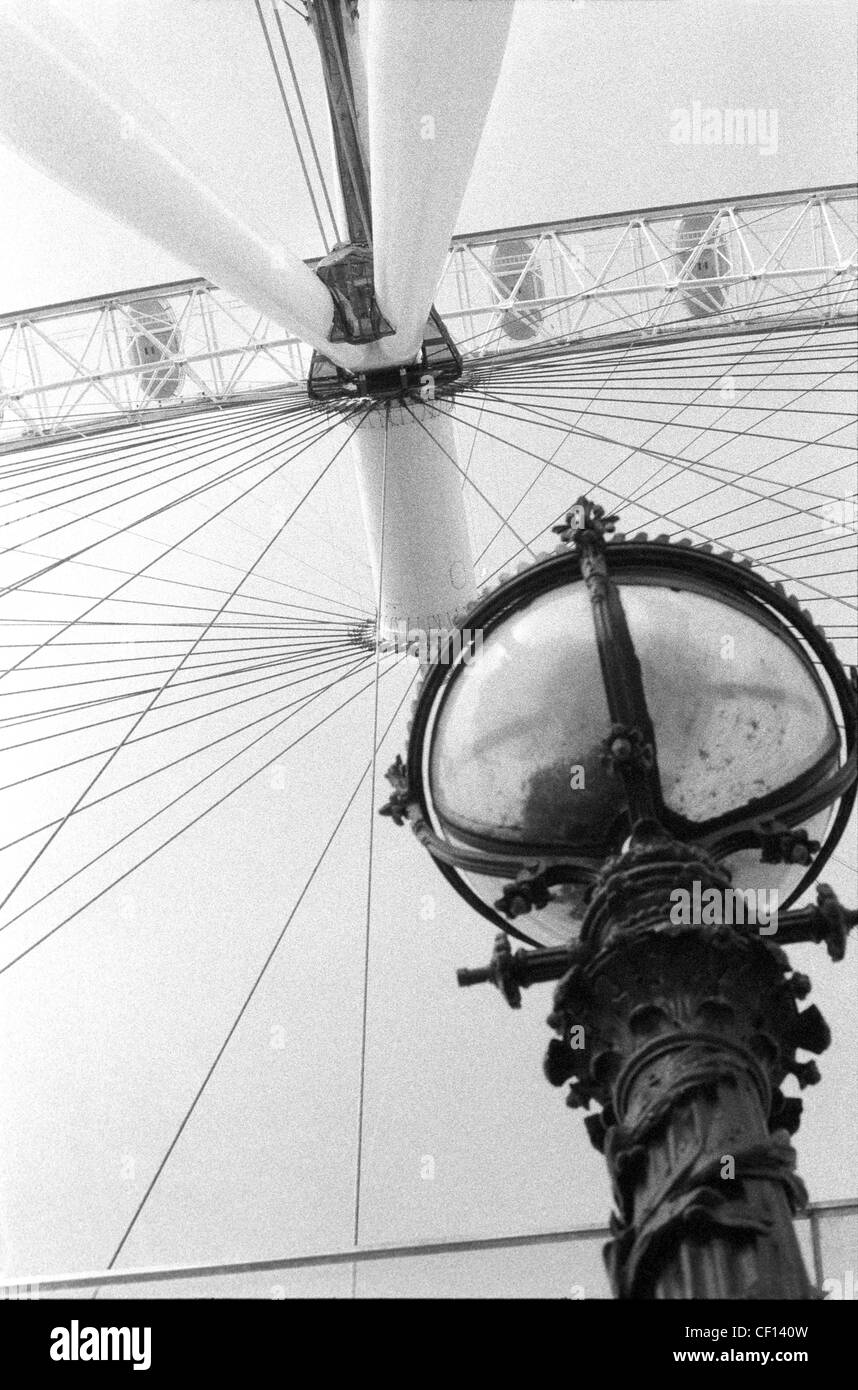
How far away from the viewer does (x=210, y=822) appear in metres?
15.5

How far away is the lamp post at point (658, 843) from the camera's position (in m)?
2.71

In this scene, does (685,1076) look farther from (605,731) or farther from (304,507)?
(304,507)

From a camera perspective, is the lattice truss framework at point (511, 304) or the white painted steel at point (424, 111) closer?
the white painted steel at point (424, 111)

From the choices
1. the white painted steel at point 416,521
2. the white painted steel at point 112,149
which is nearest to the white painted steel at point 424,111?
the white painted steel at point 112,149

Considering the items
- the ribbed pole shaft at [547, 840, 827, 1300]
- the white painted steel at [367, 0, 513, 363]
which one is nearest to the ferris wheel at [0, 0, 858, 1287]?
the white painted steel at [367, 0, 513, 363]

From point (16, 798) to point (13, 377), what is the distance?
438 cm

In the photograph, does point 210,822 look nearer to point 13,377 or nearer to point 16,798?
point 16,798

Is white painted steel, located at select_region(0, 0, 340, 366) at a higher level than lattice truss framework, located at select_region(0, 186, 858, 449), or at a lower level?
lower

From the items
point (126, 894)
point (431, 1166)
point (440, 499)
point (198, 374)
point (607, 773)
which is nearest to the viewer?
point (607, 773)

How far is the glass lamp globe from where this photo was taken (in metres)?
3.67

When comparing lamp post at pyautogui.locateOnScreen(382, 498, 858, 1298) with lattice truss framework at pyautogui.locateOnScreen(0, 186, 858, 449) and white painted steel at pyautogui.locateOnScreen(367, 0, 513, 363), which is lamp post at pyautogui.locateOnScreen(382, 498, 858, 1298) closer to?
white painted steel at pyautogui.locateOnScreen(367, 0, 513, 363)

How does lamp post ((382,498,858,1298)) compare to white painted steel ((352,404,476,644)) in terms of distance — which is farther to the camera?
white painted steel ((352,404,476,644))

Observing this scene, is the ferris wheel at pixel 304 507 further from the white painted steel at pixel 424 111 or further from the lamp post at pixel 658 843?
the lamp post at pixel 658 843

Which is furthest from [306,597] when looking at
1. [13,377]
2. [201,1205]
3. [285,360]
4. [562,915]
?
[562,915]
